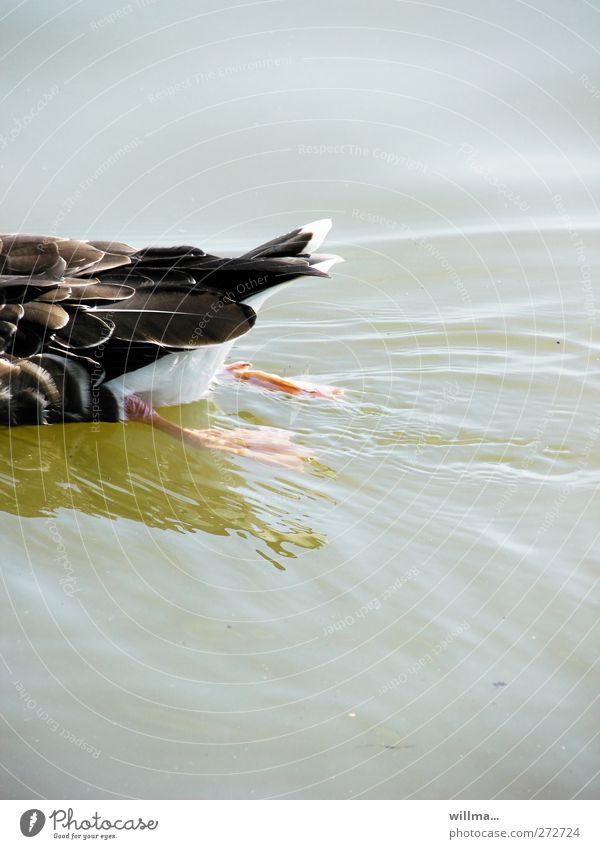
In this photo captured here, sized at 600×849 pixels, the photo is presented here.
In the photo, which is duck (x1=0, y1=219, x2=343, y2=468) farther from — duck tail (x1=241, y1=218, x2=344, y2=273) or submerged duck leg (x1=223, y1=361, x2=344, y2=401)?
submerged duck leg (x1=223, y1=361, x2=344, y2=401)

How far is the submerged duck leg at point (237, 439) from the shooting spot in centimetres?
596

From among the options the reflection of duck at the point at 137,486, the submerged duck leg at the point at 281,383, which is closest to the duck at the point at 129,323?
the reflection of duck at the point at 137,486

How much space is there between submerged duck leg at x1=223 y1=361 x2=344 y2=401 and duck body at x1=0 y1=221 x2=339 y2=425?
2.02 ft

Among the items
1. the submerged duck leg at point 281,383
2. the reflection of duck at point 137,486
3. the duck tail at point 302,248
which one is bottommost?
the reflection of duck at point 137,486

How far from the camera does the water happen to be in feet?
13.8

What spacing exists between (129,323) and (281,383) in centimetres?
126

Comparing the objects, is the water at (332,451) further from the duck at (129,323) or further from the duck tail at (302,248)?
the duck tail at (302,248)

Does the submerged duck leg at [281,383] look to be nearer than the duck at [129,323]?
No

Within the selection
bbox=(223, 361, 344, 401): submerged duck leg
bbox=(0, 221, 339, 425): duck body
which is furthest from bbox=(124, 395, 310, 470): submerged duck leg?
bbox=(223, 361, 344, 401): submerged duck leg

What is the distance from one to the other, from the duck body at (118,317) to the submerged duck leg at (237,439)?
116 millimetres

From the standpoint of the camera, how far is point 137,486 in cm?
579

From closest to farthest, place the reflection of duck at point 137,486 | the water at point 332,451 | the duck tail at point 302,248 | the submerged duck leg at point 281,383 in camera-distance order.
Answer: the water at point 332,451, the reflection of duck at point 137,486, the duck tail at point 302,248, the submerged duck leg at point 281,383

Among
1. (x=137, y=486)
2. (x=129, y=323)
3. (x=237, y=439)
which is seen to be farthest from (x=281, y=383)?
(x=137, y=486)

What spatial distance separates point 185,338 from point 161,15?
19.2 feet
